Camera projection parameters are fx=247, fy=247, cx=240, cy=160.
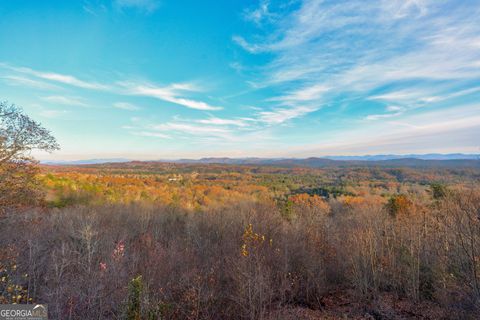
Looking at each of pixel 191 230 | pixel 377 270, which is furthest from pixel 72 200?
pixel 377 270

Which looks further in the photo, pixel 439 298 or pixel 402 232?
Answer: pixel 402 232

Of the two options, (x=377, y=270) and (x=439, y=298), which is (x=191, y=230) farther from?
(x=439, y=298)

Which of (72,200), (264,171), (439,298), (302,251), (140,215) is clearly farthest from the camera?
(264,171)

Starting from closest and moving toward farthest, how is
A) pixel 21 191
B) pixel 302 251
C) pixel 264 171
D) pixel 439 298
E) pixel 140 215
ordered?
pixel 21 191 → pixel 439 298 → pixel 302 251 → pixel 140 215 → pixel 264 171

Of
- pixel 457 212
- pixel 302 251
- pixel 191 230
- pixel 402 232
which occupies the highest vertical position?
pixel 457 212

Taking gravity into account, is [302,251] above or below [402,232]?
below

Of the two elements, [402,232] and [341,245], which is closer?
[402,232]

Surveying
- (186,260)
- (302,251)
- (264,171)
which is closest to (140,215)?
(186,260)

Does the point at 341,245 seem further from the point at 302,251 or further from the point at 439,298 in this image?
the point at 439,298

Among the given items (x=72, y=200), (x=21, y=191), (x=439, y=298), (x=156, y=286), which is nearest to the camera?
(x=21, y=191)
